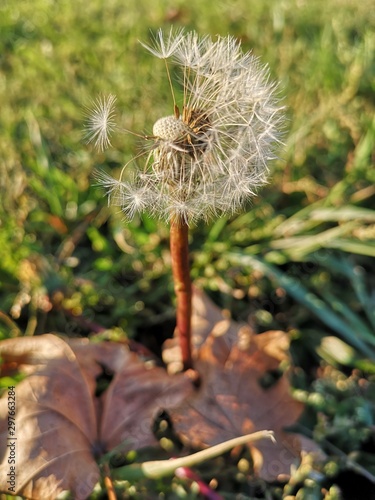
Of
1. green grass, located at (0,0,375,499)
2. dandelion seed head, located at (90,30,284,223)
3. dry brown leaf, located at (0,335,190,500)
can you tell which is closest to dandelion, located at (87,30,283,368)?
dandelion seed head, located at (90,30,284,223)

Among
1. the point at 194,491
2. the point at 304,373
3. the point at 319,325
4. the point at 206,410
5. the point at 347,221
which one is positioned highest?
the point at 347,221

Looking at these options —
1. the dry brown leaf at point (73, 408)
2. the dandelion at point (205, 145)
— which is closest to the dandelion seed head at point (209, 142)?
the dandelion at point (205, 145)

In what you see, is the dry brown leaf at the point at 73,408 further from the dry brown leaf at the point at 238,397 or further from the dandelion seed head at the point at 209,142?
the dandelion seed head at the point at 209,142

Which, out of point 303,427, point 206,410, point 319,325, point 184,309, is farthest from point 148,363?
point 319,325

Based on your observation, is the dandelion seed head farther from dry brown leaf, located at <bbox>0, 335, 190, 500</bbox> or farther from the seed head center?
dry brown leaf, located at <bbox>0, 335, 190, 500</bbox>

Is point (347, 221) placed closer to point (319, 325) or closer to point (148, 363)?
point (319, 325)
